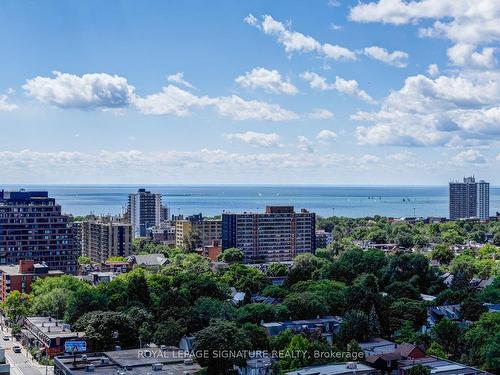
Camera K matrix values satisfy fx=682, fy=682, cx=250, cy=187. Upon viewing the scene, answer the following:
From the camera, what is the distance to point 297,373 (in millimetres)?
25047

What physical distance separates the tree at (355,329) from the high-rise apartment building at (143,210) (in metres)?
81.4

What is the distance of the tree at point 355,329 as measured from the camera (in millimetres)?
32375

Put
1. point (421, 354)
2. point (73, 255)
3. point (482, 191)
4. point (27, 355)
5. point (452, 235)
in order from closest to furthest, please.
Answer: point (421, 354) → point (27, 355) → point (73, 255) → point (452, 235) → point (482, 191)

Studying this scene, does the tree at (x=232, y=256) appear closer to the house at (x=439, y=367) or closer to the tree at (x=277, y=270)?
the tree at (x=277, y=270)

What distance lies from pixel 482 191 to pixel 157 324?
123402 mm

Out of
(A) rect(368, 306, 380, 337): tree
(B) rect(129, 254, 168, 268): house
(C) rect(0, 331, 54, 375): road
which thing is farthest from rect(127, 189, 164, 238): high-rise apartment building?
(A) rect(368, 306, 380, 337): tree

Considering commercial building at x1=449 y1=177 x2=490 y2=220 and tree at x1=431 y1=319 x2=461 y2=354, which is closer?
tree at x1=431 y1=319 x2=461 y2=354

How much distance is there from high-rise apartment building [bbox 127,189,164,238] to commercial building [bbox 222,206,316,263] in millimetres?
41246

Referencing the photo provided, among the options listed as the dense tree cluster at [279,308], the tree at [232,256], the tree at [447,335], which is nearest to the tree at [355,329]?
the dense tree cluster at [279,308]

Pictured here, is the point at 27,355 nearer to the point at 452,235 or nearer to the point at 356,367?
the point at 356,367

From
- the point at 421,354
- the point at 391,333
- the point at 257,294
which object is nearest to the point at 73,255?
the point at 257,294

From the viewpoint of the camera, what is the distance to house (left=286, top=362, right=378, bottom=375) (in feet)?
82.3

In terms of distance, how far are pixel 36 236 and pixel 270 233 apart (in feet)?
83.6

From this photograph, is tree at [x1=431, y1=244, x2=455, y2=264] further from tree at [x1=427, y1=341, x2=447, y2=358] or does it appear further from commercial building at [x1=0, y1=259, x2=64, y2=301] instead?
tree at [x1=427, y1=341, x2=447, y2=358]
